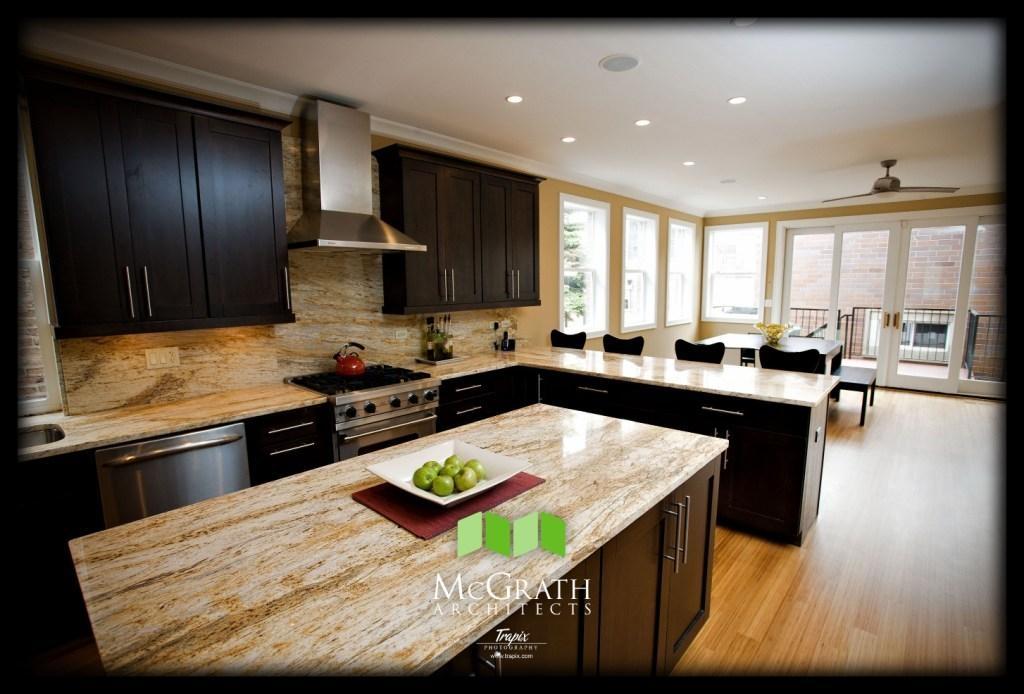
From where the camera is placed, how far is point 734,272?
300 inches

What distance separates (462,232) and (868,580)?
Result: 3.23 m

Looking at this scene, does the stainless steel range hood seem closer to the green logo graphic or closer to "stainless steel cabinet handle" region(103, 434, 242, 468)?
"stainless steel cabinet handle" region(103, 434, 242, 468)

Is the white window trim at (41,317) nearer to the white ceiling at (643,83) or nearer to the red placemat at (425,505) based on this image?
the white ceiling at (643,83)

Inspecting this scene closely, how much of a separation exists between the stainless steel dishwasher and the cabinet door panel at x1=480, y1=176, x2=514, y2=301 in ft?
7.08

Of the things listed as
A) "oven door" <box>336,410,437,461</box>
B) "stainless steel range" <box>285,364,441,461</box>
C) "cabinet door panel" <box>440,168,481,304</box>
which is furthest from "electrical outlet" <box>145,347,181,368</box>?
"cabinet door panel" <box>440,168,481,304</box>

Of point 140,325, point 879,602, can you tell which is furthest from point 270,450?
point 879,602

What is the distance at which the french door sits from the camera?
5766mm

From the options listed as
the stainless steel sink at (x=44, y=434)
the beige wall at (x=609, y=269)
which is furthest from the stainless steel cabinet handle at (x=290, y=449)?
the beige wall at (x=609, y=269)

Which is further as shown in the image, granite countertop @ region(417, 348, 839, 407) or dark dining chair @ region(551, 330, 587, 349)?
dark dining chair @ region(551, 330, 587, 349)

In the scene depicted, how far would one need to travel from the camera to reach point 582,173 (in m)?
5.05

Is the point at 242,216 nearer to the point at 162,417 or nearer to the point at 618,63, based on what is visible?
the point at 162,417

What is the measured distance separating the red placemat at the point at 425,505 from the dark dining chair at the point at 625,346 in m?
2.82

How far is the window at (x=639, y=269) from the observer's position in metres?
5.99

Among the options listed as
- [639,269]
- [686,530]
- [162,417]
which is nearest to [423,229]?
[162,417]
